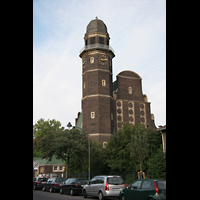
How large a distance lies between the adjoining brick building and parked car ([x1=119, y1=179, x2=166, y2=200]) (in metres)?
42.6

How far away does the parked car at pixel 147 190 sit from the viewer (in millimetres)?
11156

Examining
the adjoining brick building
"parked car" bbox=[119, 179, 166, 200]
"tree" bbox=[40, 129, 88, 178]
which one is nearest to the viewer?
"parked car" bbox=[119, 179, 166, 200]

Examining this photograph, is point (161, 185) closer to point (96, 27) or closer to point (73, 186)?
point (73, 186)

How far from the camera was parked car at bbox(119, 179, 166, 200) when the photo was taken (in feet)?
36.6

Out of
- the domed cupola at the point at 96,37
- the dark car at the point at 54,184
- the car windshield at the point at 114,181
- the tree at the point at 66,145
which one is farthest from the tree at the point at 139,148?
the domed cupola at the point at 96,37

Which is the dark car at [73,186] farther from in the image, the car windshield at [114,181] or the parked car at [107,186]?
the car windshield at [114,181]

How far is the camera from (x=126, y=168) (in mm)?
32656

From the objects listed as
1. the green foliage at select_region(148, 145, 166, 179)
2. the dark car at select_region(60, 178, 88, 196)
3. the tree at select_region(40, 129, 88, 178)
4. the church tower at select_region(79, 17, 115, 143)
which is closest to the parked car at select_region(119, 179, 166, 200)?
the dark car at select_region(60, 178, 88, 196)

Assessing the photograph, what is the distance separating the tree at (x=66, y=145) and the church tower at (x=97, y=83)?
65.5ft

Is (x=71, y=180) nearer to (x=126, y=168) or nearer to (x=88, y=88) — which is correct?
(x=126, y=168)

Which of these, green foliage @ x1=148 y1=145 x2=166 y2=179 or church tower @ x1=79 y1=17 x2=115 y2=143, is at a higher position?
church tower @ x1=79 y1=17 x2=115 y2=143

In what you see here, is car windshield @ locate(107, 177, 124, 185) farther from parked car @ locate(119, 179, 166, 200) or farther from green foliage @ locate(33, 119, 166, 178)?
green foliage @ locate(33, 119, 166, 178)
